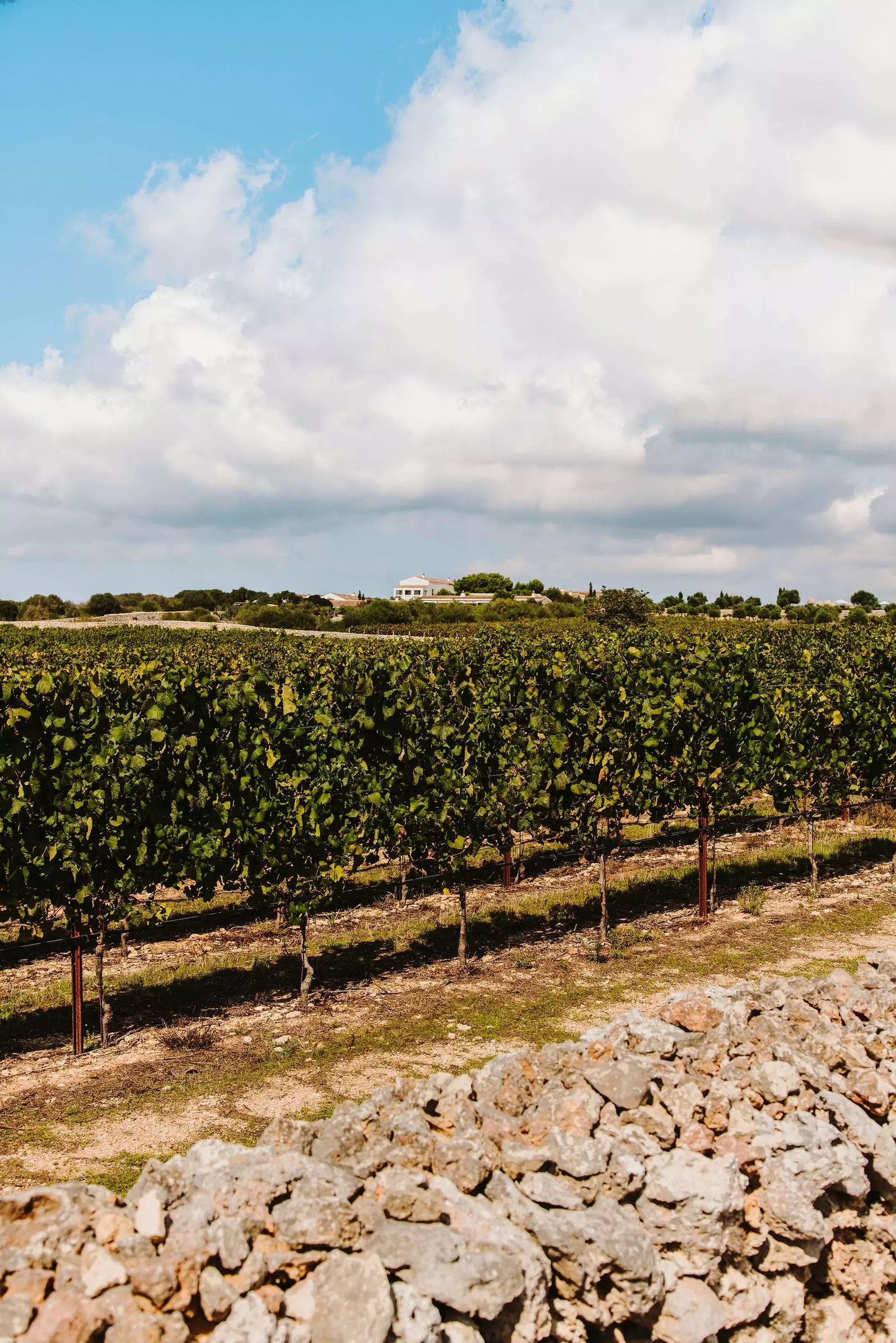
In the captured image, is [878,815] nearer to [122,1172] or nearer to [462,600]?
[122,1172]

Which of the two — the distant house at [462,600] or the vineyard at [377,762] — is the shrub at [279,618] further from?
the vineyard at [377,762]

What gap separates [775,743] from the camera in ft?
45.8

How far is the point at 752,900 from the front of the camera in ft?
43.7

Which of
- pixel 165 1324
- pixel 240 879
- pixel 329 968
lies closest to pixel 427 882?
pixel 329 968

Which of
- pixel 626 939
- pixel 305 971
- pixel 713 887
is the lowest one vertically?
pixel 626 939

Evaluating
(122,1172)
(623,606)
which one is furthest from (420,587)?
(122,1172)

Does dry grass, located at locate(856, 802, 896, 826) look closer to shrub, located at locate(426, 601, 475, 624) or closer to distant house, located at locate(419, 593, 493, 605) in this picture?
shrub, located at locate(426, 601, 475, 624)

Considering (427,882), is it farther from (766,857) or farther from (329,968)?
(766,857)

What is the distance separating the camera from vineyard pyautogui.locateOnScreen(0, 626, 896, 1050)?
9.17 m

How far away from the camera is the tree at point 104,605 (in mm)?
88938

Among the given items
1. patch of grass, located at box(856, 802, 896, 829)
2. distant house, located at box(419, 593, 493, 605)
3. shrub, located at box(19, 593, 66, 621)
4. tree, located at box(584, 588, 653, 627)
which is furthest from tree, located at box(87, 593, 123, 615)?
patch of grass, located at box(856, 802, 896, 829)

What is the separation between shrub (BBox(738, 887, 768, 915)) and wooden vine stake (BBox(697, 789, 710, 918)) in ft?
1.52

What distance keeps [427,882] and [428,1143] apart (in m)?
9.99

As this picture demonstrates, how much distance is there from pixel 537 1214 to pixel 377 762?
671cm
